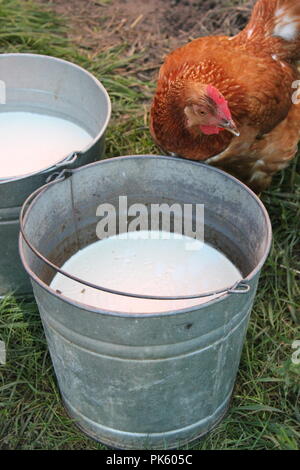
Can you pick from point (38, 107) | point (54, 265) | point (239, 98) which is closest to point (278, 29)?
point (239, 98)

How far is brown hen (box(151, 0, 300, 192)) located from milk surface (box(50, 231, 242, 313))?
0.39 meters

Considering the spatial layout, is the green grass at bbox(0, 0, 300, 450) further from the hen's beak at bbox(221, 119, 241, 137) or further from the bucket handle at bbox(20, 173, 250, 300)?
the hen's beak at bbox(221, 119, 241, 137)

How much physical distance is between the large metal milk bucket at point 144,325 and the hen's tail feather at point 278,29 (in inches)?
32.1

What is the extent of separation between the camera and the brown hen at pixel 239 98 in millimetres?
2385

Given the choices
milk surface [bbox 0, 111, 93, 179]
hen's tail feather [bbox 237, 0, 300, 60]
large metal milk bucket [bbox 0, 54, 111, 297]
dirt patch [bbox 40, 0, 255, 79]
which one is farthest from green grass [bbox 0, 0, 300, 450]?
dirt patch [bbox 40, 0, 255, 79]

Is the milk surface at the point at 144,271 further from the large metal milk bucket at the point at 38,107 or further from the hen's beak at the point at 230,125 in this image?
the hen's beak at the point at 230,125

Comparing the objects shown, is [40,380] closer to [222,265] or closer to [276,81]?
[222,265]

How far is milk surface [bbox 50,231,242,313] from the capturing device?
2.29 m

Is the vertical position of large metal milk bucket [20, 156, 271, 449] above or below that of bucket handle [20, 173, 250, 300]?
below

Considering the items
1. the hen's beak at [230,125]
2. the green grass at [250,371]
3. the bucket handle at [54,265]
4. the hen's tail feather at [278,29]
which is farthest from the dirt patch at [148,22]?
the bucket handle at [54,265]

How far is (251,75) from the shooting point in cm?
254

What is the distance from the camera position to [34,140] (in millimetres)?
2824

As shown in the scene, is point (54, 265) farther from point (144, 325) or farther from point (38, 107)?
point (38, 107)
